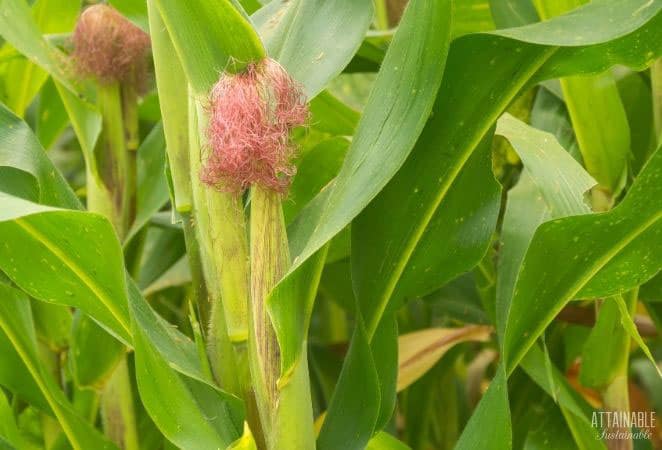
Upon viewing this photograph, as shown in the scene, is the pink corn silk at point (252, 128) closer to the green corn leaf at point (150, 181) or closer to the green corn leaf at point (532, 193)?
the green corn leaf at point (532, 193)

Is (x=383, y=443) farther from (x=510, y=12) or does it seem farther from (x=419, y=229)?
(x=510, y=12)

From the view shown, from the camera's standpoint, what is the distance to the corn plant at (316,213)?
23.2 inches

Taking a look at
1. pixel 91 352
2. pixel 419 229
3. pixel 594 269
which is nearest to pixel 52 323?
pixel 91 352

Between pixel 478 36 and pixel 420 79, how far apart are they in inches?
2.0

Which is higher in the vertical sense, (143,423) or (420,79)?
(420,79)

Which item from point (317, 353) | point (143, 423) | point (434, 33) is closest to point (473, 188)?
point (434, 33)

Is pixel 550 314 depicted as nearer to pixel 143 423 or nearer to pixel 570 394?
pixel 570 394

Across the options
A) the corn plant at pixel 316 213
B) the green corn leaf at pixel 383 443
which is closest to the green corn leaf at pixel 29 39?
the corn plant at pixel 316 213

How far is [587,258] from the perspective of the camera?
667 mm

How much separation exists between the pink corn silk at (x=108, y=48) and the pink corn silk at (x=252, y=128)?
35cm

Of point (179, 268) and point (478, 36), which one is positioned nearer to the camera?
point (478, 36)

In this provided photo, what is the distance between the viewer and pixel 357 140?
2.03 ft

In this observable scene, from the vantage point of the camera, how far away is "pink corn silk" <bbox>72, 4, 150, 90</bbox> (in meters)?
0.90

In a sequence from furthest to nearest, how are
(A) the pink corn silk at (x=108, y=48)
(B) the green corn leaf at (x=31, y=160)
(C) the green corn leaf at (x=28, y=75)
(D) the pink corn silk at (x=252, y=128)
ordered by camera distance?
(C) the green corn leaf at (x=28, y=75)
(A) the pink corn silk at (x=108, y=48)
(B) the green corn leaf at (x=31, y=160)
(D) the pink corn silk at (x=252, y=128)
